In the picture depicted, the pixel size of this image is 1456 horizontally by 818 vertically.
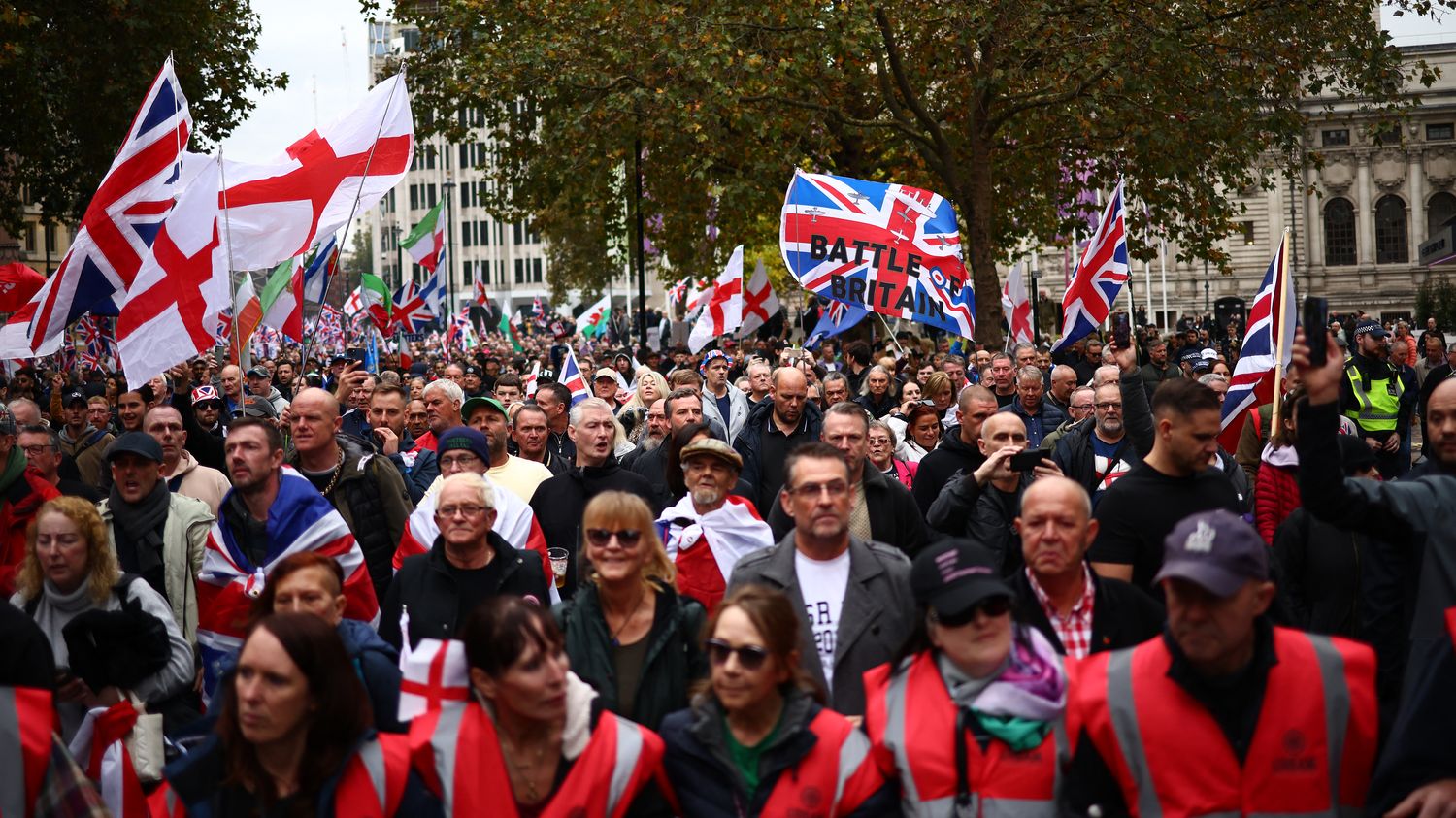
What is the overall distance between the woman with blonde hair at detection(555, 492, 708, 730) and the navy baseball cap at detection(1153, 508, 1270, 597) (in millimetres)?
1629

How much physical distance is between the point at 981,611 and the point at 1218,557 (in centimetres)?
60

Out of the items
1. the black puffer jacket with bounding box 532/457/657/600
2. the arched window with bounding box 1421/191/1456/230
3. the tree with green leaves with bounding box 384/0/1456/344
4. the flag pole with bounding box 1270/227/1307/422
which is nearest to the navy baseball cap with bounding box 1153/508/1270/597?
the flag pole with bounding box 1270/227/1307/422

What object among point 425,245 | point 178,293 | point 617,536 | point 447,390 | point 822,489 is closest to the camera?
point 617,536

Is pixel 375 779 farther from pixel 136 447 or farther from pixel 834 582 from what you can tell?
pixel 136 447

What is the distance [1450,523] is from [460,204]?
11494 centimetres

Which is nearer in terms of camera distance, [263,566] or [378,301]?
[263,566]

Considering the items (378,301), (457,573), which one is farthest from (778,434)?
(378,301)

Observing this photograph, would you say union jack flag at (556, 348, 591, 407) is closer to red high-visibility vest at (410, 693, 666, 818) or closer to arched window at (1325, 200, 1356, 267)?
red high-visibility vest at (410, 693, 666, 818)

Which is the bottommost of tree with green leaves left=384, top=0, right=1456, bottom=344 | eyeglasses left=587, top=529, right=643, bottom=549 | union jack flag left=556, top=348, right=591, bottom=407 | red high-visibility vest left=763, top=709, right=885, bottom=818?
red high-visibility vest left=763, top=709, right=885, bottom=818

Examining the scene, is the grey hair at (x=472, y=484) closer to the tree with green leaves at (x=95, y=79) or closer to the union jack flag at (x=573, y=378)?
the union jack flag at (x=573, y=378)

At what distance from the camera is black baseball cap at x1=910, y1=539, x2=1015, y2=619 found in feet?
12.4

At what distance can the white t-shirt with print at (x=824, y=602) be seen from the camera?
4.91m

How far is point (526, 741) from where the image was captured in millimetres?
3877

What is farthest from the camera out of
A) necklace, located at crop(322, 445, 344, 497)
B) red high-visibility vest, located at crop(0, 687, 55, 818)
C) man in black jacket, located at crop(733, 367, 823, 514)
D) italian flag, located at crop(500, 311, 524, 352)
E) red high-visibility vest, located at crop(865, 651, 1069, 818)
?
italian flag, located at crop(500, 311, 524, 352)
